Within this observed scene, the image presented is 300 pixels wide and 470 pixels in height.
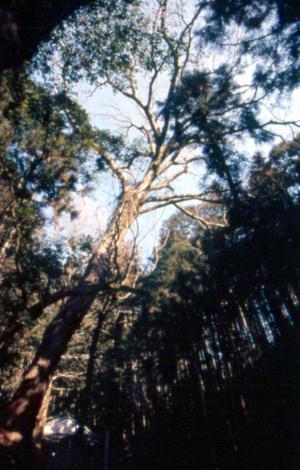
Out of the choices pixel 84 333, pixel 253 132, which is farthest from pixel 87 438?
pixel 253 132

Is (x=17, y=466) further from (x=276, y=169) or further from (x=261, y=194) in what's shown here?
(x=276, y=169)

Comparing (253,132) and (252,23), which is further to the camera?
(253,132)

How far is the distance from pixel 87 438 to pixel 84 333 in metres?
4.63

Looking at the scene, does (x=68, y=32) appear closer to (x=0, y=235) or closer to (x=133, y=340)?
(x=0, y=235)

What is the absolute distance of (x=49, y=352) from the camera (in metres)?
5.79

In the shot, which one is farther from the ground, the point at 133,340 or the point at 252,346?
the point at 133,340

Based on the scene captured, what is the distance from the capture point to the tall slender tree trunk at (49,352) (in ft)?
15.7

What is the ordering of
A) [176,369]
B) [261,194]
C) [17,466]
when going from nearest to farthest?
[17,466]
[261,194]
[176,369]

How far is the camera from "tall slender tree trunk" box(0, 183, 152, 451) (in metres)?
4.80

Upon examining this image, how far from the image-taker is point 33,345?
441 inches

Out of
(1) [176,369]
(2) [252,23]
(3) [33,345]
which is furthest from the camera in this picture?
(3) [33,345]

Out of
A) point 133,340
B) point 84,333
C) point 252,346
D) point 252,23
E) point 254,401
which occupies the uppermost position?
point 252,23

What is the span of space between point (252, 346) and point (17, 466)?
4.05 metres

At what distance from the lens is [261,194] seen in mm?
4812
